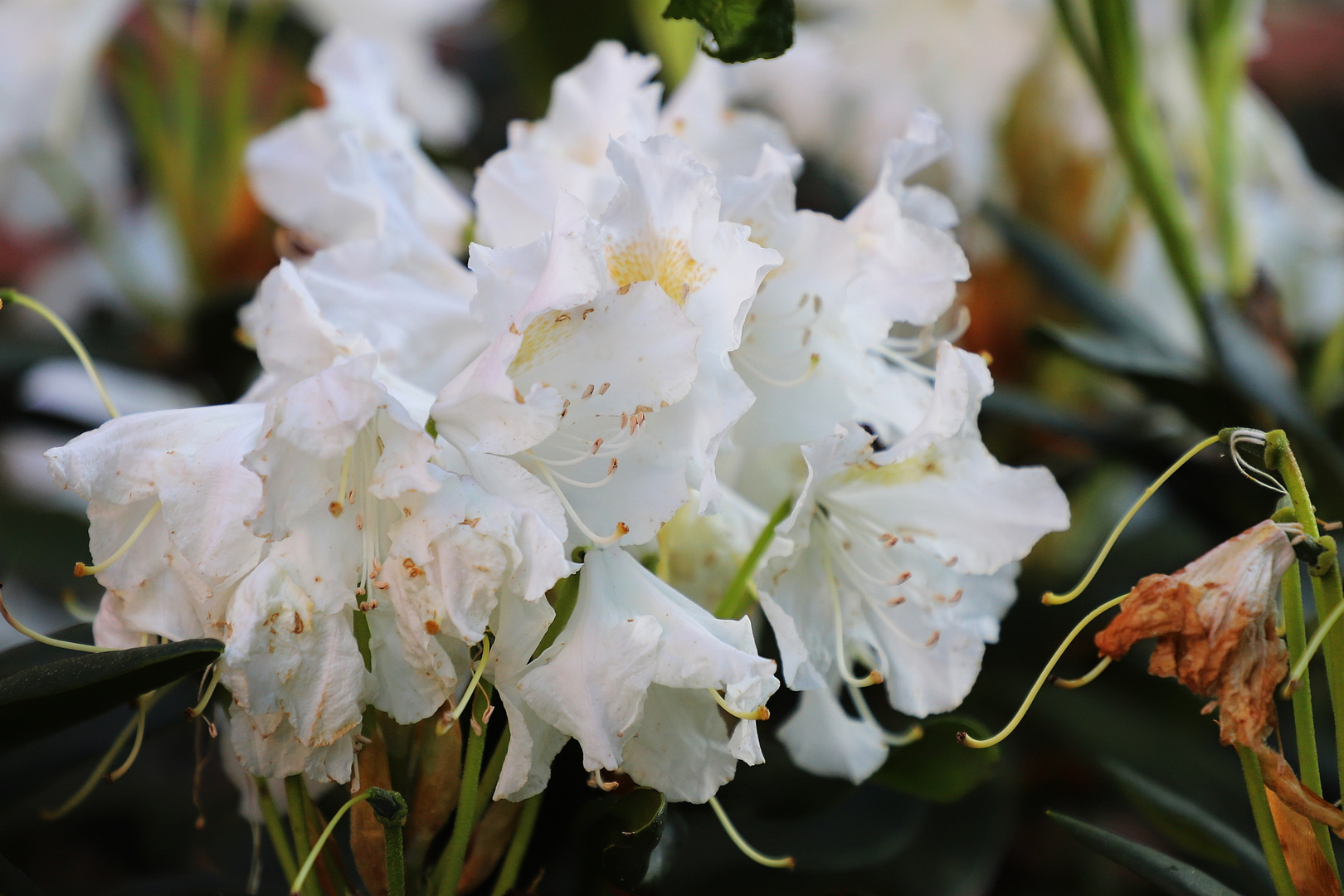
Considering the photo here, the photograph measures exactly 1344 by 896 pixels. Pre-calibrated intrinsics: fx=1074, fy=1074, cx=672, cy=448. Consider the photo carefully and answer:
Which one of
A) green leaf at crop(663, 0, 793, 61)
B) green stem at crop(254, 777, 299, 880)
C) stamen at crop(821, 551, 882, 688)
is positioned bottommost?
green stem at crop(254, 777, 299, 880)

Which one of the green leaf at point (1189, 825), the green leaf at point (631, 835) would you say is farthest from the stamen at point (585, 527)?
the green leaf at point (1189, 825)

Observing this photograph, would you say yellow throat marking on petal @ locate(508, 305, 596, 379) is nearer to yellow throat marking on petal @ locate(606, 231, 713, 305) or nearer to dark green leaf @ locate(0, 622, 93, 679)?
yellow throat marking on petal @ locate(606, 231, 713, 305)

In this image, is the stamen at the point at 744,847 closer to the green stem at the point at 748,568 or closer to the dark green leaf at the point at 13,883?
the green stem at the point at 748,568

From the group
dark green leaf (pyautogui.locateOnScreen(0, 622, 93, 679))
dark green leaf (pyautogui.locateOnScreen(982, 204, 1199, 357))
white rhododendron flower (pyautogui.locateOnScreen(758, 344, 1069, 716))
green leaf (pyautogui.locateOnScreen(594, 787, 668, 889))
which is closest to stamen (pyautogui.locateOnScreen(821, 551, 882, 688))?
white rhododendron flower (pyautogui.locateOnScreen(758, 344, 1069, 716))

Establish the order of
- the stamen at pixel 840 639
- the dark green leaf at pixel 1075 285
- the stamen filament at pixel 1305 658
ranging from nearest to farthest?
the stamen filament at pixel 1305 658 → the stamen at pixel 840 639 → the dark green leaf at pixel 1075 285

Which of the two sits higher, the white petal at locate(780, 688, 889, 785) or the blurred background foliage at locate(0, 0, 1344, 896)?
the white petal at locate(780, 688, 889, 785)

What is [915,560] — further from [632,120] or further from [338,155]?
[338,155]

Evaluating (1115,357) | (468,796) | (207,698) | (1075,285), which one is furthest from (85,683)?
(1075,285)
